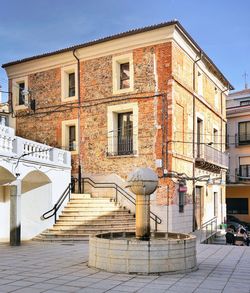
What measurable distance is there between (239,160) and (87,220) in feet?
62.1

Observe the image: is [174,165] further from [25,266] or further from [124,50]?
[25,266]

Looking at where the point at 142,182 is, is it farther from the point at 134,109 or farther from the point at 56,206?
the point at 134,109

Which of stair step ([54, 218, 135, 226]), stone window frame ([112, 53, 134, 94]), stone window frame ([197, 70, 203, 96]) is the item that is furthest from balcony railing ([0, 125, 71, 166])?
stone window frame ([197, 70, 203, 96])

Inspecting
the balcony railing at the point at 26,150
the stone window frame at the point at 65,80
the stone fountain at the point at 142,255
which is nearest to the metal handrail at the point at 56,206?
the balcony railing at the point at 26,150

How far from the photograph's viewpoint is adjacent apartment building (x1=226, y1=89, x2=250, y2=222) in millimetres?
31859

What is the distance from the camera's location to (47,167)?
16562 millimetres

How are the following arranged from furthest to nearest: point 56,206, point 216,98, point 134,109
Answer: point 216,98
point 134,109
point 56,206

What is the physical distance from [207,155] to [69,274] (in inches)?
592

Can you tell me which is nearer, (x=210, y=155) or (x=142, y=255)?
(x=142, y=255)

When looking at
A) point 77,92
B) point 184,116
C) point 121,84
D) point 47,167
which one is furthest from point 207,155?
point 47,167

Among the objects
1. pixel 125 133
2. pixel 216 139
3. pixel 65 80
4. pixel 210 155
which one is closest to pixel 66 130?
pixel 65 80

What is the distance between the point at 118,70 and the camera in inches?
783

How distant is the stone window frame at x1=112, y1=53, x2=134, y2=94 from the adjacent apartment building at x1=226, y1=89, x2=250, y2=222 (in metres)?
15.3

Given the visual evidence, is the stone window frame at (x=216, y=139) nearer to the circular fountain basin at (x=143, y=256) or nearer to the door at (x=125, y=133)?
the door at (x=125, y=133)
